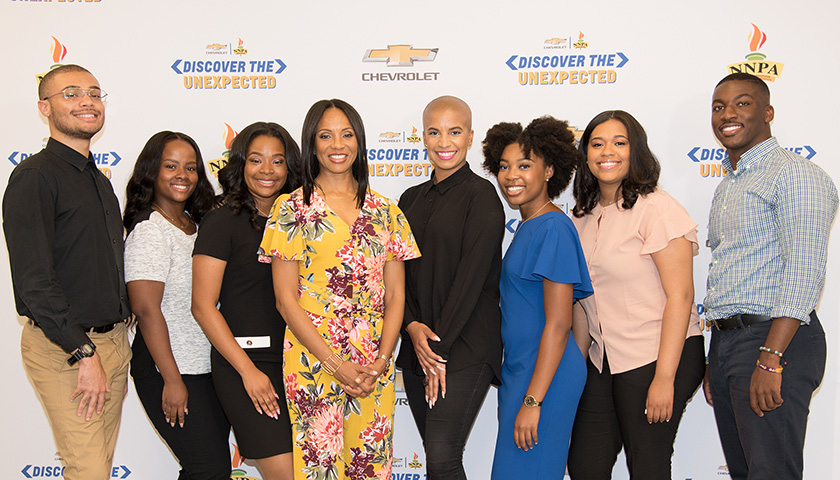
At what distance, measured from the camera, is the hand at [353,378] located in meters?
2.03

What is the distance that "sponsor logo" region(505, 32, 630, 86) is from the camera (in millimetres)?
3127

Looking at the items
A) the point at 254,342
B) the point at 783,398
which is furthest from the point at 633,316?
the point at 254,342

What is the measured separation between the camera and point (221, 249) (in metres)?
2.16

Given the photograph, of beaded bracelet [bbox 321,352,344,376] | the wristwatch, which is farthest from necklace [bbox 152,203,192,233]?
beaded bracelet [bbox 321,352,344,376]

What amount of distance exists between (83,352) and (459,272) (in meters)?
1.44

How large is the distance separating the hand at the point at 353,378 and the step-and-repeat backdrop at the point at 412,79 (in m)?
1.35

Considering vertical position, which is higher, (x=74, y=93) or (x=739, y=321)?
Answer: (x=74, y=93)

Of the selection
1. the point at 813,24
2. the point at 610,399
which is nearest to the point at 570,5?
the point at 813,24

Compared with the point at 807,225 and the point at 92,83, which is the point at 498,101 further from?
the point at 92,83

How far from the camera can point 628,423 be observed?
Answer: 2.23 metres

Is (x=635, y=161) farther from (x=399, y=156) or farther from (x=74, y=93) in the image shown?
(x=74, y=93)

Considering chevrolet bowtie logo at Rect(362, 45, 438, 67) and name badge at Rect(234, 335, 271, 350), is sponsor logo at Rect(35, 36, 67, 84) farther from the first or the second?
name badge at Rect(234, 335, 271, 350)

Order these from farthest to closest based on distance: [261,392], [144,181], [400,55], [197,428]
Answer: [400,55] < [144,181] < [197,428] < [261,392]

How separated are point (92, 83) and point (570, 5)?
2431 mm
